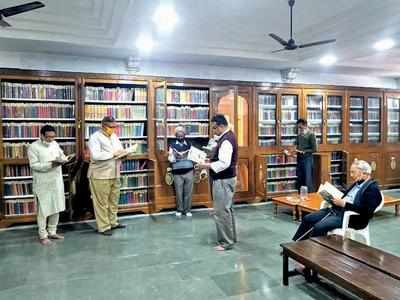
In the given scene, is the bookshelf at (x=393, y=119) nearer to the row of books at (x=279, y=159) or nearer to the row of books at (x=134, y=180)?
the row of books at (x=279, y=159)

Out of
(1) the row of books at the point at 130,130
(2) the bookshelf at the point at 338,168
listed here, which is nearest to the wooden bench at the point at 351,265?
(1) the row of books at the point at 130,130

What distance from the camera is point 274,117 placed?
6785 millimetres

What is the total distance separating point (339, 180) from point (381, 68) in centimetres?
242

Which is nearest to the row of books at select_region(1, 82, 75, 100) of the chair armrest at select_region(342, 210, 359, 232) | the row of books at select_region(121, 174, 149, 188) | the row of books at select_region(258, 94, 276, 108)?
the row of books at select_region(121, 174, 149, 188)

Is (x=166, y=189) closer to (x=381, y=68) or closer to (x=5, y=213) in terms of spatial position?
(x=5, y=213)

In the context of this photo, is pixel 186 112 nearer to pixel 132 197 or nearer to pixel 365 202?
pixel 132 197

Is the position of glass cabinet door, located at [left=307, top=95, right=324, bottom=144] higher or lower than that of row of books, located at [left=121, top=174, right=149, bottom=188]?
higher

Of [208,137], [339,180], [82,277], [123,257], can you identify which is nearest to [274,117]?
[208,137]

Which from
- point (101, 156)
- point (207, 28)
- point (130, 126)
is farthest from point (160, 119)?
point (207, 28)

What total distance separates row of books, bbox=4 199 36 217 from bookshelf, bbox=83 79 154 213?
1.27 metres

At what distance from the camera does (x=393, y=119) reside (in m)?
8.08

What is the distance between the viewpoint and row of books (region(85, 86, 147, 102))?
5469 millimetres

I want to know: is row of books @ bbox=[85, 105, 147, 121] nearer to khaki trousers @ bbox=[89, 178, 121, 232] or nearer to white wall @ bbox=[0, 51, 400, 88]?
white wall @ bbox=[0, 51, 400, 88]

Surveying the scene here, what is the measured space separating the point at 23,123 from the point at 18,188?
3.09ft
